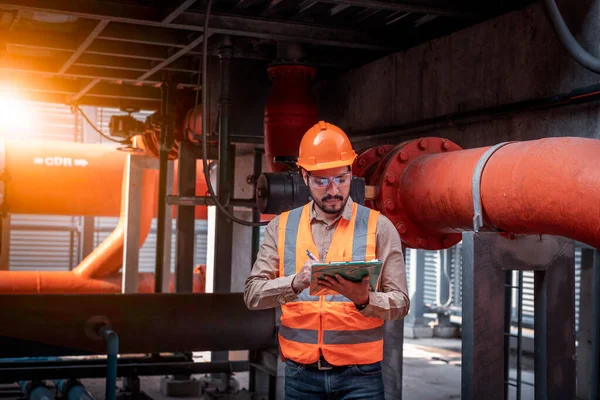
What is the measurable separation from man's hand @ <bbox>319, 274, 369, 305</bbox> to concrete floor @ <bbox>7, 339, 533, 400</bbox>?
5.39m

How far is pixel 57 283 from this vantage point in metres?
8.97

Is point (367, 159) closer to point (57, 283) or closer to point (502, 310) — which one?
point (502, 310)

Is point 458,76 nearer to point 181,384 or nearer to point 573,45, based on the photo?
point 573,45

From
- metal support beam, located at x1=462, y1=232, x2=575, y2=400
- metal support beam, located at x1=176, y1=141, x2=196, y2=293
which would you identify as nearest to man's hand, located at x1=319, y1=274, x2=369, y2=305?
metal support beam, located at x1=462, y1=232, x2=575, y2=400

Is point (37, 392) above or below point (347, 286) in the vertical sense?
below

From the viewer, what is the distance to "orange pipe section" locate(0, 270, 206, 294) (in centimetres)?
865

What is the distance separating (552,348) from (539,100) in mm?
1408

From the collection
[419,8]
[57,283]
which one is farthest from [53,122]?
[419,8]

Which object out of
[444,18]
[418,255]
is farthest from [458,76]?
[418,255]

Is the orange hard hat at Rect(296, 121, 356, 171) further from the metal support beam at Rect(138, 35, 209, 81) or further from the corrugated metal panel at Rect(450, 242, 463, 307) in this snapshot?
the corrugated metal panel at Rect(450, 242, 463, 307)

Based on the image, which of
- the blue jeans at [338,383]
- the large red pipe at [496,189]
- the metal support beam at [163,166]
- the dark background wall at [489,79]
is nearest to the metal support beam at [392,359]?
the large red pipe at [496,189]

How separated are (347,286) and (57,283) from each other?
7097 millimetres

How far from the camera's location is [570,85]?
12.6 ft

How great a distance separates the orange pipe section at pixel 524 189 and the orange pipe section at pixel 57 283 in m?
6.22
